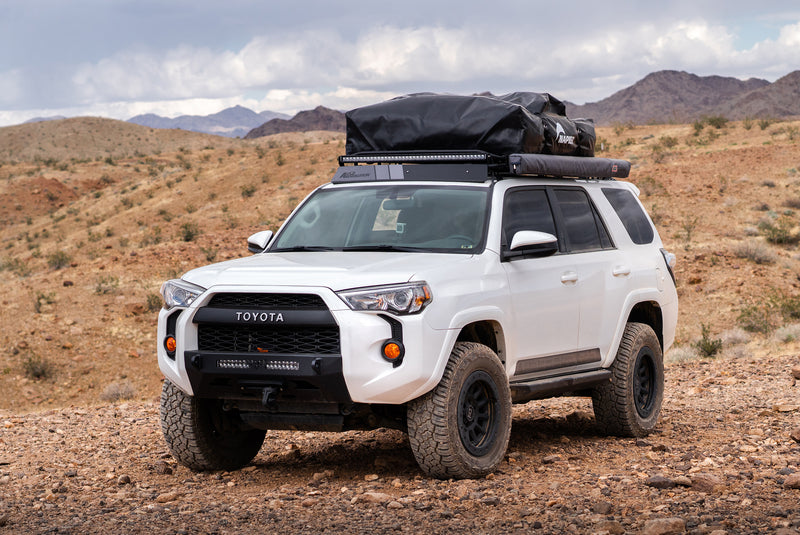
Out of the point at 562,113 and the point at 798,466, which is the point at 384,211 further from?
the point at 798,466

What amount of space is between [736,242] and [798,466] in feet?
56.8

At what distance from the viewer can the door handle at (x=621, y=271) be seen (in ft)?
25.2

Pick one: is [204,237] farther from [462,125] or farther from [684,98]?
[684,98]

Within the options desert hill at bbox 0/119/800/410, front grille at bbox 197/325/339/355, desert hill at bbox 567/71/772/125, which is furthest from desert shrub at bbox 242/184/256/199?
desert hill at bbox 567/71/772/125

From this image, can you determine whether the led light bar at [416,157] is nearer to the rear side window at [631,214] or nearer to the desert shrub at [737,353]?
the rear side window at [631,214]

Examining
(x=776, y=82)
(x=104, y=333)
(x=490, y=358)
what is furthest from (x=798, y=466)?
(x=776, y=82)

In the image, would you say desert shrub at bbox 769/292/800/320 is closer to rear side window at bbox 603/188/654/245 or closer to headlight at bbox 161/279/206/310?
rear side window at bbox 603/188/654/245

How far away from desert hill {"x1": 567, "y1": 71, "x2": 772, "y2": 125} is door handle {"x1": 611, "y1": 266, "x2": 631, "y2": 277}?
403ft

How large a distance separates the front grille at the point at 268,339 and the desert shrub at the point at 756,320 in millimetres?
13035

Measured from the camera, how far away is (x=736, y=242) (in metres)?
22.6

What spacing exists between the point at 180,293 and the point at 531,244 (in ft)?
7.69

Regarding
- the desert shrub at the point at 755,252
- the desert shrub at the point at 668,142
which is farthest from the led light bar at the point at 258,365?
the desert shrub at the point at 668,142

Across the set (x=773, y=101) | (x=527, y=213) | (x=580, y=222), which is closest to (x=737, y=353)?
(x=580, y=222)

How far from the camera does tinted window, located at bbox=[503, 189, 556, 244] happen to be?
677 cm
